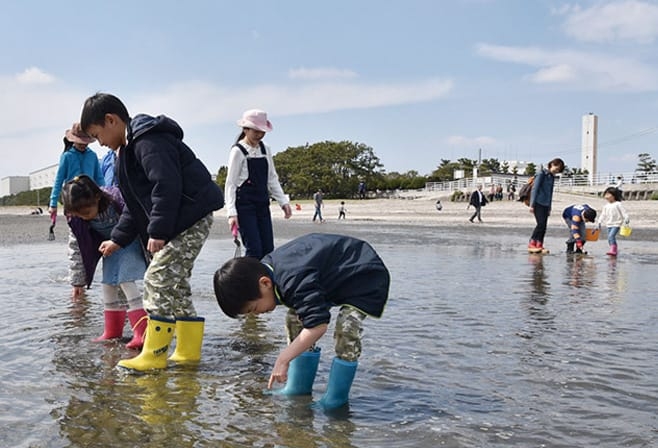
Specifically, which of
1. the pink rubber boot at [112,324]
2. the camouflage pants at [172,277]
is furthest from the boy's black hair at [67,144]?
the camouflage pants at [172,277]

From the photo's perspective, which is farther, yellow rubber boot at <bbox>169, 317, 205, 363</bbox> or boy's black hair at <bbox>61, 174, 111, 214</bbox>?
boy's black hair at <bbox>61, 174, 111, 214</bbox>

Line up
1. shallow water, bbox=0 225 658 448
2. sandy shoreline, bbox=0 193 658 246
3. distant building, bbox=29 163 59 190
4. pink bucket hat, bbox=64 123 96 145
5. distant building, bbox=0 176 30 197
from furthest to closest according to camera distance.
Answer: distant building, bbox=0 176 30 197
distant building, bbox=29 163 59 190
sandy shoreline, bbox=0 193 658 246
pink bucket hat, bbox=64 123 96 145
shallow water, bbox=0 225 658 448

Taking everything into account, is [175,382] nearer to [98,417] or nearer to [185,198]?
[98,417]

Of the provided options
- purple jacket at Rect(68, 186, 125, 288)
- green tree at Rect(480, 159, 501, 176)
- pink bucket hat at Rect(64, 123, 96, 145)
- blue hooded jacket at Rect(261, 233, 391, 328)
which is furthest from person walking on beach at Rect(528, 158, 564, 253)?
green tree at Rect(480, 159, 501, 176)

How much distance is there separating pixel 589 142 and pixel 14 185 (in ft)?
432

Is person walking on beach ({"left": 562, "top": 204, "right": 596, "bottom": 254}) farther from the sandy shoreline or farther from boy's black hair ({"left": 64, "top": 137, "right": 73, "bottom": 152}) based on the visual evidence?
boy's black hair ({"left": 64, "top": 137, "right": 73, "bottom": 152})

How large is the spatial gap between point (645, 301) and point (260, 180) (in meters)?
4.05

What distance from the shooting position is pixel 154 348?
12.8 feet

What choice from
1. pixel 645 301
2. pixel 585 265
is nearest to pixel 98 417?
pixel 645 301

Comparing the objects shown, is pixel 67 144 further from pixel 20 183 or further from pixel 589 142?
pixel 20 183

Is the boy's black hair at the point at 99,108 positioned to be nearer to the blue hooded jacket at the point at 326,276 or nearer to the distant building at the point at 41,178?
the blue hooded jacket at the point at 326,276

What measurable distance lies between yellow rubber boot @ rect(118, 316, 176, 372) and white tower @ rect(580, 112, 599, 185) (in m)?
92.8

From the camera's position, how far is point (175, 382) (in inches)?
143

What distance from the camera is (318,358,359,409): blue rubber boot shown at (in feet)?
10.4
